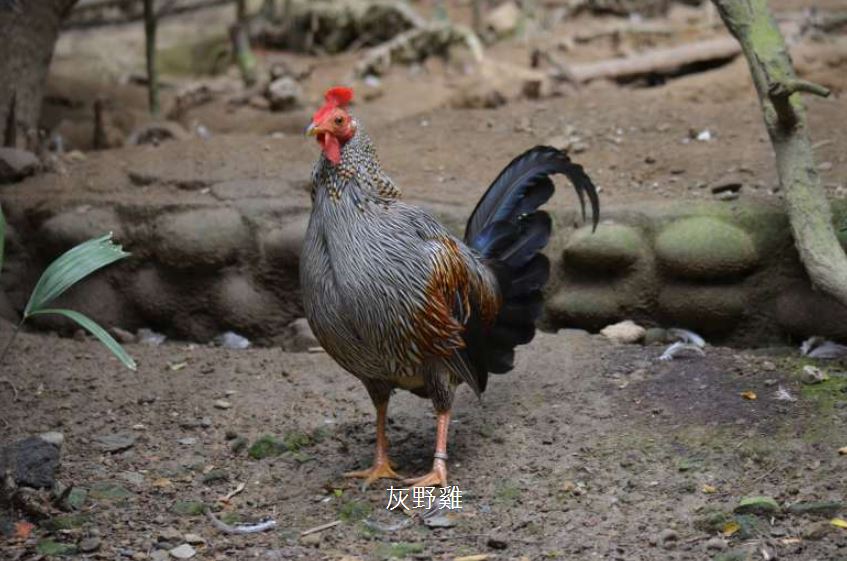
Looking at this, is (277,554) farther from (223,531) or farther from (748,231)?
(748,231)

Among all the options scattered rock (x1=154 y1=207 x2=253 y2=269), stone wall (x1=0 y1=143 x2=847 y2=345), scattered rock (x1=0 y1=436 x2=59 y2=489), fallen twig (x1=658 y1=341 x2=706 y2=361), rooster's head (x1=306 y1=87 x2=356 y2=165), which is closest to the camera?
rooster's head (x1=306 y1=87 x2=356 y2=165)

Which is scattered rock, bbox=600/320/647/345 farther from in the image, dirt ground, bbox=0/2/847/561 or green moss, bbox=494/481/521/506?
green moss, bbox=494/481/521/506

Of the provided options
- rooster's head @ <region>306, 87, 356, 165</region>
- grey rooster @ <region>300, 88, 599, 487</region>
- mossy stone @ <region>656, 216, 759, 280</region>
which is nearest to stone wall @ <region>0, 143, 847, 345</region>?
mossy stone @ <region>656, 216, 759, 280</region>

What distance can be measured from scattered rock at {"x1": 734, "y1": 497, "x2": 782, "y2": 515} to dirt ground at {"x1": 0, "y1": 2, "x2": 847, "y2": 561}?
0.03m

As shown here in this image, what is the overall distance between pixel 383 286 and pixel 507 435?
1.09m

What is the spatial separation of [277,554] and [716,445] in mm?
1874

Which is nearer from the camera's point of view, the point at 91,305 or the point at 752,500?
the point at 752,500

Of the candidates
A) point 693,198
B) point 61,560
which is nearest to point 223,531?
point 61,560

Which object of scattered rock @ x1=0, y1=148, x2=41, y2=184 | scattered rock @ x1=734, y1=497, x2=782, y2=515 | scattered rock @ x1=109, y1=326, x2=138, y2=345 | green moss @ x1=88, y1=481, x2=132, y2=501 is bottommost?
scattered rock @ x1=109, y1=326, x2=138, y2=345

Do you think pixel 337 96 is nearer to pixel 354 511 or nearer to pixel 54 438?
pixel 354 511

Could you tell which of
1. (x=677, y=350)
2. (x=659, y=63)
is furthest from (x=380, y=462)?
(x=659, y=63)

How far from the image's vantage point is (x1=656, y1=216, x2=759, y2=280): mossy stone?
618 cm

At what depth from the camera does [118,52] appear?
12117mm

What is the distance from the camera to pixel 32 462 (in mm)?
4609
